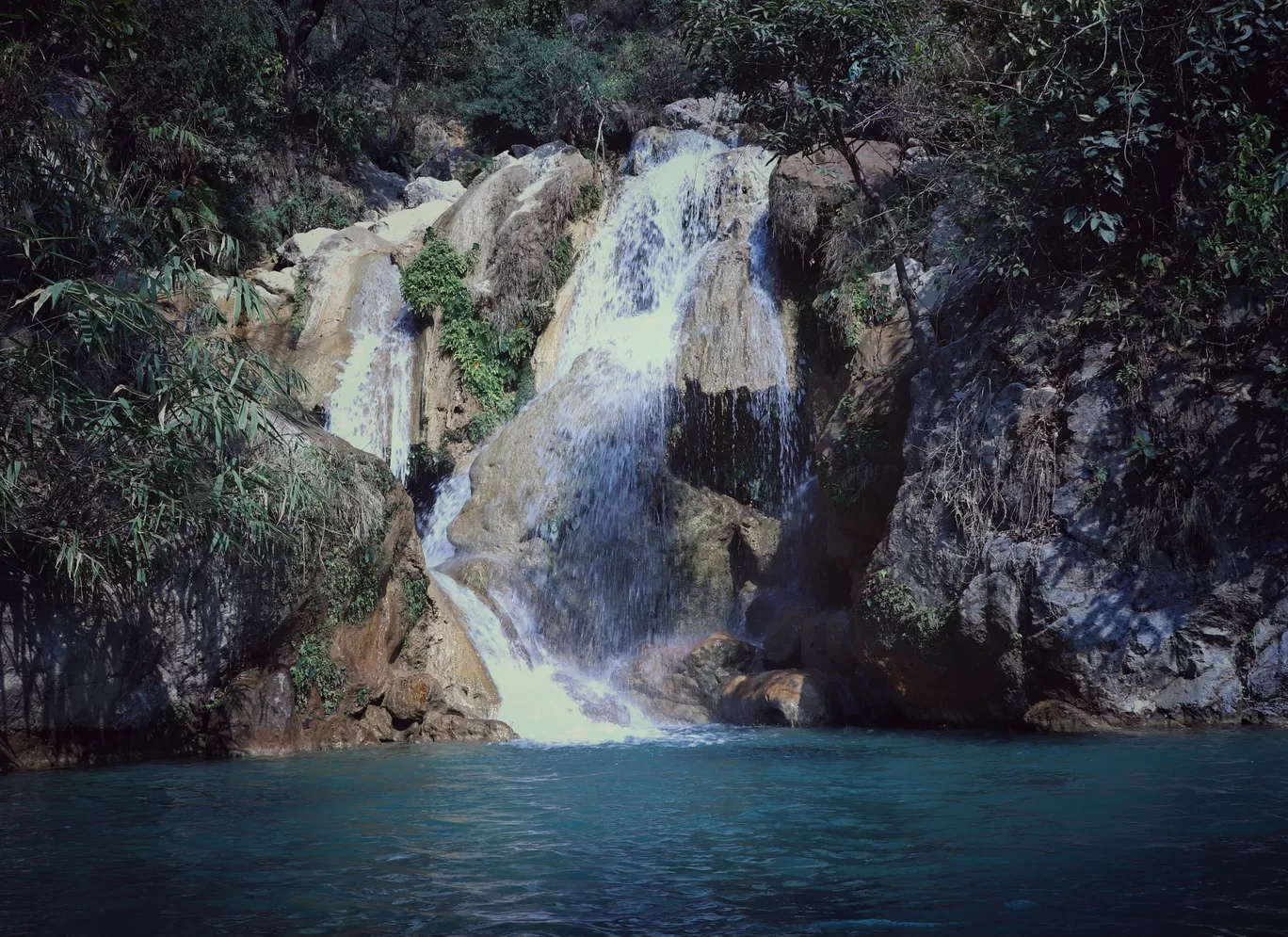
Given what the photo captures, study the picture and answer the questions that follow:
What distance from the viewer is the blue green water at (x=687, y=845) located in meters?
4.37

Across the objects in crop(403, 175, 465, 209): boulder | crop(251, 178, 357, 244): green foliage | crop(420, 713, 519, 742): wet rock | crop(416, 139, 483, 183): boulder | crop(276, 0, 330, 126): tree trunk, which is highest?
crop(276, 0, 330, 126): tree trunk

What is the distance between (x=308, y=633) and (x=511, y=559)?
425 centimetres

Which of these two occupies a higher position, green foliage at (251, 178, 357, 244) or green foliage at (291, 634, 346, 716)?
green foliage at (251, 178, 357, 244)

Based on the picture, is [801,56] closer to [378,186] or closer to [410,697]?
[410,697]

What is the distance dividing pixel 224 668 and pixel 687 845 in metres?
7.15

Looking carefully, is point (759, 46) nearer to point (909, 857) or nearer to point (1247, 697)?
point (1247, 697)

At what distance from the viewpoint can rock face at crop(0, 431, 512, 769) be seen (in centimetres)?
1016

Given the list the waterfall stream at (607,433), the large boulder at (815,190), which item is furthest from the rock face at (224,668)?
the large boulder at (815,190)

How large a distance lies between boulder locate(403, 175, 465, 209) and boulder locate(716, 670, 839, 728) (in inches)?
684

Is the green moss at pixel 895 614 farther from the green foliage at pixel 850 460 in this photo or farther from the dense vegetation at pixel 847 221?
the dense vegetation at pixel 847 221

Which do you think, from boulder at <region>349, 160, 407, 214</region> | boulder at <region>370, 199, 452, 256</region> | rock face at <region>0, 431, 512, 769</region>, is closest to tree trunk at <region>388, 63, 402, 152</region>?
boulder at <region>349, 160, 407, 214</region>

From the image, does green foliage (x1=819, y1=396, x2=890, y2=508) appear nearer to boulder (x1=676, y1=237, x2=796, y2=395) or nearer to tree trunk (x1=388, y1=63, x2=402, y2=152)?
boulder (x1=676, y1=237, x2=796, y2=395)

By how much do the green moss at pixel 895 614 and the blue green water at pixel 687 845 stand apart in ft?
5.26

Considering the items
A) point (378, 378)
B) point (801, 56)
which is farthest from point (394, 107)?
point (801, 56)
